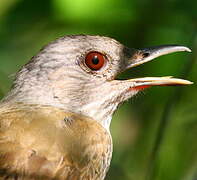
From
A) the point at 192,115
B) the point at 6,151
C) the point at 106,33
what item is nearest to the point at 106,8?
the point at 106,33

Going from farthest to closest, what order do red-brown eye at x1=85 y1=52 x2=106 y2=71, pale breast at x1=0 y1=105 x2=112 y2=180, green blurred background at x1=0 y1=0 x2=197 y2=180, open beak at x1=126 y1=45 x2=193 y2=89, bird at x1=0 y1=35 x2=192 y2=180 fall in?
green blurred background at x1=0 y1=0 x2=197 y2=180 → red-brown eye at x1=85 y1=52 x2=106 y2=71 → open beak at x1=126 y1=45 x2=193 y2=89 → bird at x1=0 y1=35 x2=192 y2=180 → pale breast at x1=0 y1=105 x2=112 y2=180

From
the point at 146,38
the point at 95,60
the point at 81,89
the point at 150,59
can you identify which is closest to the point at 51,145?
the point at 81,89

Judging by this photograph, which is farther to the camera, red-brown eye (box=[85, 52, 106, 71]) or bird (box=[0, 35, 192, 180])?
red-brown eye (box=[85, 52, 106, 71])

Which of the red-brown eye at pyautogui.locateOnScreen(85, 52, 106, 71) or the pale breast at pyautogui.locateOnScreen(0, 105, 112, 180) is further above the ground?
the red-brown eye at pyautogui.locateOnScreen(85, 52, 106, 71)

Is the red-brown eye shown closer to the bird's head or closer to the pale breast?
the bird's head

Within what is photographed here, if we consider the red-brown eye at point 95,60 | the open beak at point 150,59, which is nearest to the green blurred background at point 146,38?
the open beak at point 150,59

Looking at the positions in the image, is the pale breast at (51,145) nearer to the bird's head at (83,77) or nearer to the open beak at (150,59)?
the bird's head at (83,77)

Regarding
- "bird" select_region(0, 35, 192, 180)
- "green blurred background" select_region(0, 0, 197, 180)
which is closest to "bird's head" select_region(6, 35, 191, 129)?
"bird" select_region(0, 35, 192, 180)
